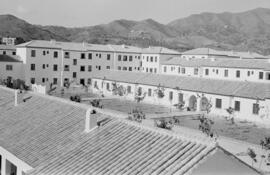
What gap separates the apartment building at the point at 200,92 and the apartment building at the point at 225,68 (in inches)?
422

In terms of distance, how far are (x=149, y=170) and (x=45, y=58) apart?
55993 mm

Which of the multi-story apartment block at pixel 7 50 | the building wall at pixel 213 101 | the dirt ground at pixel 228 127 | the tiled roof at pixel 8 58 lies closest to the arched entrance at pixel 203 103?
the building wall at pixel 213 101

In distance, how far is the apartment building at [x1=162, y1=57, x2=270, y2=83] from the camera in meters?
53.1

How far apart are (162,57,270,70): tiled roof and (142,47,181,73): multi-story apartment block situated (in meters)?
1.96

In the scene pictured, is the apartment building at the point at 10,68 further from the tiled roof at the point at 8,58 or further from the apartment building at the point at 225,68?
the apartment building at the point at 225,68

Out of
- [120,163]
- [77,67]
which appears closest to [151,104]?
[77,67]

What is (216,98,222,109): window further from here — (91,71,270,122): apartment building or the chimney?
the chimney

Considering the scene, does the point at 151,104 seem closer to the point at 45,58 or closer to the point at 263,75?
the point at 263,75

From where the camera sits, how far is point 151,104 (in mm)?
49281

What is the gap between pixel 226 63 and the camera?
58844 mm

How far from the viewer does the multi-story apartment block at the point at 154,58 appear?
7269 cm

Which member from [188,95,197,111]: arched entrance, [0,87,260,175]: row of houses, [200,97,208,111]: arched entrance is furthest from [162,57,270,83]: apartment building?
[0,87,260,175]: row of houses

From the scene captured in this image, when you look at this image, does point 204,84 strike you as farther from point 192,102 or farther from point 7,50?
point 7,50

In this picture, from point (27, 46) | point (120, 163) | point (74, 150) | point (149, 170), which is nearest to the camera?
point (149, 170)
